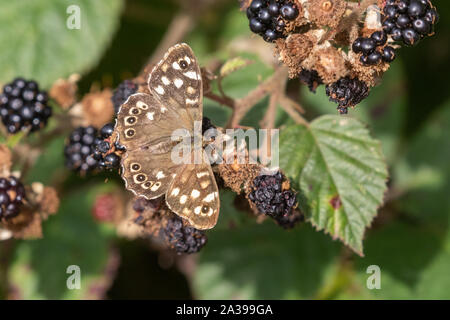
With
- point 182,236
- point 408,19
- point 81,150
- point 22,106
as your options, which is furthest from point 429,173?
point 22,106

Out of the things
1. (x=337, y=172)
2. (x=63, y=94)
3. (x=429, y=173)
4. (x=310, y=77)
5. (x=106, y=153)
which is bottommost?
(x=429, y=173)

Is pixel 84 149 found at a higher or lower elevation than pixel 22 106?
lower

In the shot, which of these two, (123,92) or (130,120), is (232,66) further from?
(130,120)

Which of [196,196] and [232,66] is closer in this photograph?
[196,196]

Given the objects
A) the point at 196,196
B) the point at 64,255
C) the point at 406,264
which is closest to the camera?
the point at 196,196

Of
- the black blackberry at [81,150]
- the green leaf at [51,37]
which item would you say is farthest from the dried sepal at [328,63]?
the green leaf at [51,37]

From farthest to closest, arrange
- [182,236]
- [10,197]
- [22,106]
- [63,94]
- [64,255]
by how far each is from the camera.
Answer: [64,255], [63,94], [22,106], [10,197], [182,236]
